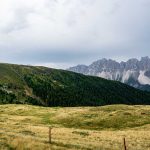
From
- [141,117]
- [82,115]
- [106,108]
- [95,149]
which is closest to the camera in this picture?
[95,149]

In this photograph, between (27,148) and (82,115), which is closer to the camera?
(27,148)

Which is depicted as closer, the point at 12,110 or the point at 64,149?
the point at 64,149

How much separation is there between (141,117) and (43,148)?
195 ft

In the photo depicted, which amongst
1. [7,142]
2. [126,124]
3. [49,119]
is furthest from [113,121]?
[7,142]

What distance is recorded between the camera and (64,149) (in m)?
27.9

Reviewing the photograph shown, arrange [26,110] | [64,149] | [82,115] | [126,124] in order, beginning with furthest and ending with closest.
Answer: [26,110]
[82,115]
[126,124]
[64,149]

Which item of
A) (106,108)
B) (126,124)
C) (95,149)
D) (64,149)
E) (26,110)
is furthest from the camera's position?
(26,110)

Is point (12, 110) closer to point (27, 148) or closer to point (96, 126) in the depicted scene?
point (96, 126)

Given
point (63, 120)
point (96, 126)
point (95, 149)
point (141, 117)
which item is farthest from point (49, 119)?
point (95, 149)

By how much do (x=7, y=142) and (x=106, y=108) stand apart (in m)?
76.8

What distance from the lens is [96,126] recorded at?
3066 inches

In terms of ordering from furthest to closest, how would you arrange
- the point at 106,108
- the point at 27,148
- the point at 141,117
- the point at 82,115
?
the point at 106,108
the point at 82,115
the point at 141,117
the point at 27,148

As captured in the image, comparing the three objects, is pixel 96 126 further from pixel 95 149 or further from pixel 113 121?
pixel 95 149

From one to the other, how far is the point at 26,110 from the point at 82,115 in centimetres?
3276
